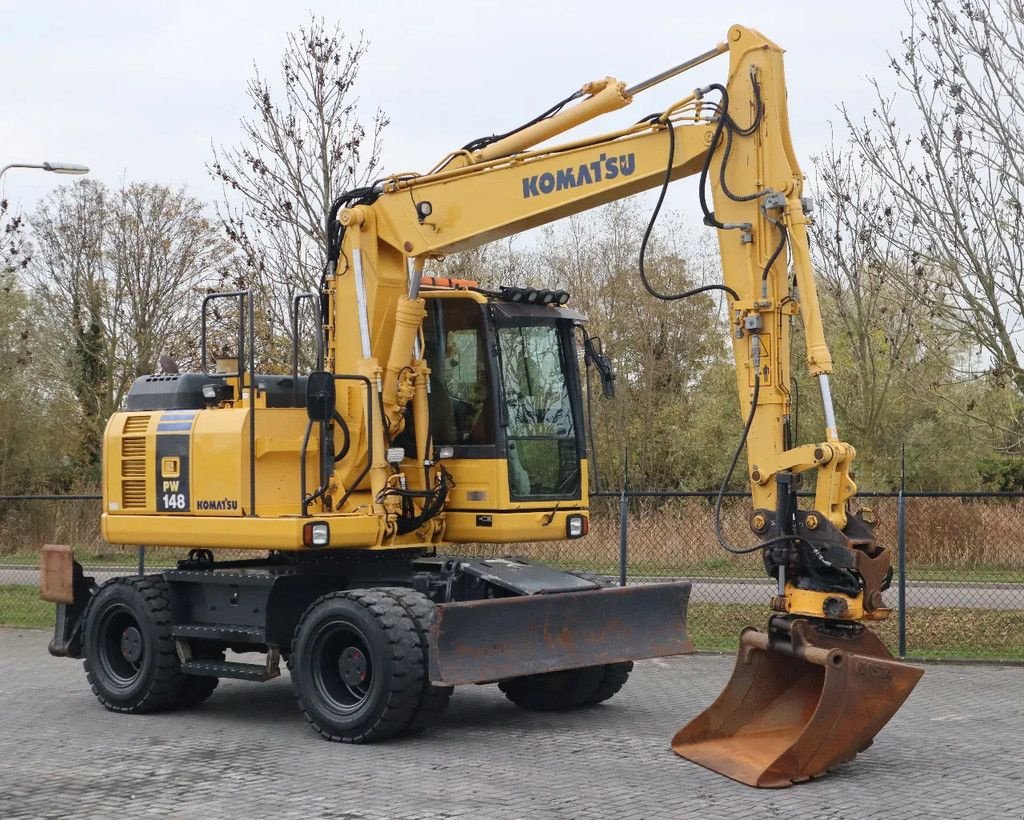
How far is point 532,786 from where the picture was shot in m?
8.58

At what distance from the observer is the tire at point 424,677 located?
32.6 feet

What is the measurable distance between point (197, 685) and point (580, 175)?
5.24 metres

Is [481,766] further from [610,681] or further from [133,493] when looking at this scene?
[133,493]

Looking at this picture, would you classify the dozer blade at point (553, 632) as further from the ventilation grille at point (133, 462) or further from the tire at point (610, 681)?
the ventilation grille at point (133, 462)

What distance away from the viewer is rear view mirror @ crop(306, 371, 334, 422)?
424 inches

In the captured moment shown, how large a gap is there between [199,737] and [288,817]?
2.93 meters

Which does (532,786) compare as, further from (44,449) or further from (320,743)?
(44,449)

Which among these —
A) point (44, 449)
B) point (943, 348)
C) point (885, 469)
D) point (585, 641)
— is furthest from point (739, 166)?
point (44, 449)

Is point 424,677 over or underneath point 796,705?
over

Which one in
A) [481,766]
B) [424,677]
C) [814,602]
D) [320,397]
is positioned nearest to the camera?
[814,602]

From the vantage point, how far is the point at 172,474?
1187 centimetres

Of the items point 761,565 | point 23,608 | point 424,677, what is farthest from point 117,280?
point 424,677

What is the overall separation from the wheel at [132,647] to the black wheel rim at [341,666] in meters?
1.82

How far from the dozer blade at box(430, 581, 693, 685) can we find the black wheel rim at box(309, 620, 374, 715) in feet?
2.31
